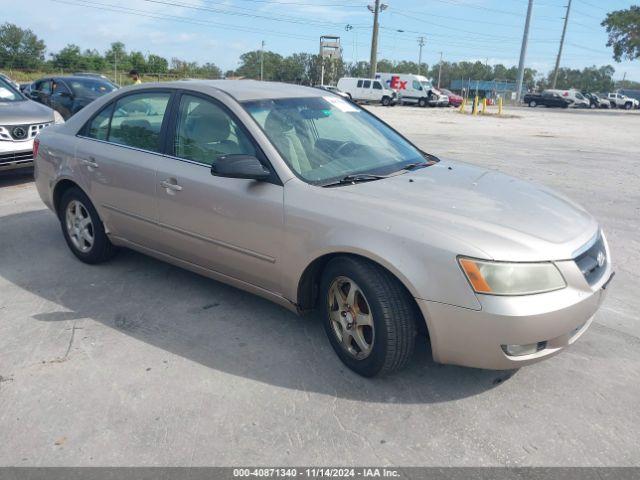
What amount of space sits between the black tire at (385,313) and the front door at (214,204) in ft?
1.99

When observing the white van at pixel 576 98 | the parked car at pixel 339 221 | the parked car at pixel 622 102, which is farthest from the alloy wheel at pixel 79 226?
the parked car at pixel 622 102

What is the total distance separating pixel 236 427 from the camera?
2.68 m

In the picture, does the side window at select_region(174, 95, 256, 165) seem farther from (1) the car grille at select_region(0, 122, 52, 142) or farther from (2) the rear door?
(1) the car grille at select_region(0, 122, 52, 142)

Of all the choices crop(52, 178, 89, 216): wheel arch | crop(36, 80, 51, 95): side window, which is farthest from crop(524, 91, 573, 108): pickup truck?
crop(52, 178, 89, 216): wheel arch

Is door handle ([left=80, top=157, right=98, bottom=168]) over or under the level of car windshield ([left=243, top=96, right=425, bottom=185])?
under

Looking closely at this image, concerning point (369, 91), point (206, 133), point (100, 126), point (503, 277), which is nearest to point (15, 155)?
point (100, 126)

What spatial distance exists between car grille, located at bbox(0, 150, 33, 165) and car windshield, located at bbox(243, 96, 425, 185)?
5.66m

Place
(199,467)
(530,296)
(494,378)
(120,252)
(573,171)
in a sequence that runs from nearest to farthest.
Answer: (199,467)
(530,296)
(494,378)
(120,252)
(573,171)

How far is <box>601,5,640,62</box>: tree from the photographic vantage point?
162ft

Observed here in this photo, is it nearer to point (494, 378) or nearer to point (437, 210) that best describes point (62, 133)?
point (437, 210)

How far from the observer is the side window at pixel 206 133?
3573mm

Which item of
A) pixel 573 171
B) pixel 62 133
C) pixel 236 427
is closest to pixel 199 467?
pixel 236 427

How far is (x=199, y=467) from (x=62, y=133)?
355cm

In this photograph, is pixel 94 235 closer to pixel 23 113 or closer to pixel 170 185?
pixel 170 185
